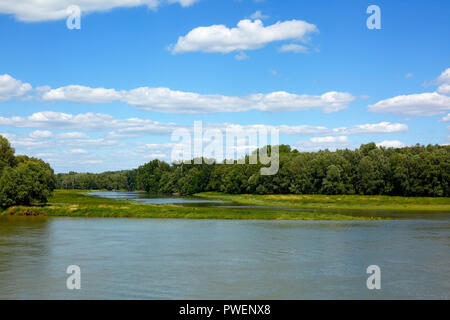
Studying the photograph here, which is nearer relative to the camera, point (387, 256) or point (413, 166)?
point (387, 256)

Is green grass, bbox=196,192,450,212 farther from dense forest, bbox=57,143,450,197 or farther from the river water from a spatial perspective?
the river water

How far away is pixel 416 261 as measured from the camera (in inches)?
1206

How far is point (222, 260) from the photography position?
101 feet

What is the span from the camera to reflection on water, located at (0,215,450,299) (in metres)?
22.7

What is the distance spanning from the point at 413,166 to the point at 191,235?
8063cm

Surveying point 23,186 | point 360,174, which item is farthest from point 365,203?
point 23,186

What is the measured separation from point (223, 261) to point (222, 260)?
37 centimetres

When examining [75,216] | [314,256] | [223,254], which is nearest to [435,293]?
[314,256]

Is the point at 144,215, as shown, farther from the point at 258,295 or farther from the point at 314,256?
the point at 258,295

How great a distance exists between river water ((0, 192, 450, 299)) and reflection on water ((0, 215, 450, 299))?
0.06 metres

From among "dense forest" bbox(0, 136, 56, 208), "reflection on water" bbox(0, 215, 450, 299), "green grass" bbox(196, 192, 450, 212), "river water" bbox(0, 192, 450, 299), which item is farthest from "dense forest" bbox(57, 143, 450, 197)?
"dense forest" bbox(0, 136, 56, 208)

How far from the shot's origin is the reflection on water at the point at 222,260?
74.6 ft

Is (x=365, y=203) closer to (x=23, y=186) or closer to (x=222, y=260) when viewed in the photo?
(x=23, y=186)
